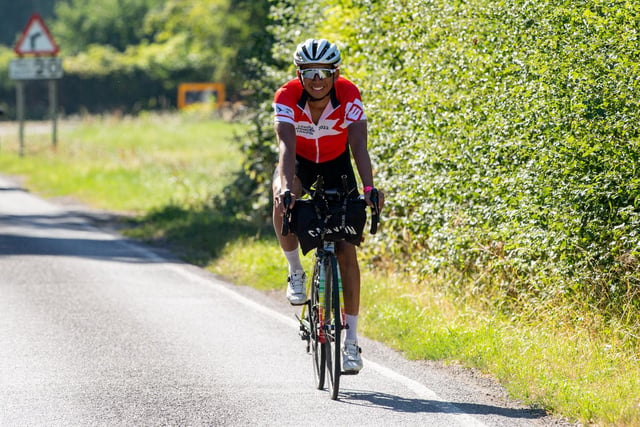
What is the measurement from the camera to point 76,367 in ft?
24.9

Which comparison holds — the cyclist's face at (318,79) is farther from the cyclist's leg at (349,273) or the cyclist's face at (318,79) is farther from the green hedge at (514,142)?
the green hedge at (514,142)

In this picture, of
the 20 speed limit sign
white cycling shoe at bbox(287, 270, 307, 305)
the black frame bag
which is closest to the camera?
the black frame bag

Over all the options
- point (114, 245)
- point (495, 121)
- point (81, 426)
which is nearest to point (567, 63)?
point (495, 121)

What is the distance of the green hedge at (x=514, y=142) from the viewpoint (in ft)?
24.7

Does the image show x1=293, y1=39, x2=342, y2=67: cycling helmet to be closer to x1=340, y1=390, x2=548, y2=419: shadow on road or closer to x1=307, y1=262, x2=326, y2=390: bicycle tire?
x1=307, y1=262, x2=326, y2=390: bicycle tire

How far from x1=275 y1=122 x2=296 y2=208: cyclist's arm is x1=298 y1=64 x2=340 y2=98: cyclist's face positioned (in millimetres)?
264

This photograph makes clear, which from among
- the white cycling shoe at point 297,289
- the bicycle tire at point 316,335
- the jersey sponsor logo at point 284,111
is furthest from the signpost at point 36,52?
the jersey sponsor logo at point 284,111

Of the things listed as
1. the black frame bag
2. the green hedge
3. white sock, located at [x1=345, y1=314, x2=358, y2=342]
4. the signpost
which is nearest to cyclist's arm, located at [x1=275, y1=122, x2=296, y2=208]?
the black frame bag

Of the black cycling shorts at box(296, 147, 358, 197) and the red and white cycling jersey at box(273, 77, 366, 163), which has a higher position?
the red and white cycling jersey at box(273, 77, 366, 163)

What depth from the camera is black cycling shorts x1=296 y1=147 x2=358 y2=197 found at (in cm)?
700

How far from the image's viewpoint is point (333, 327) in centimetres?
670

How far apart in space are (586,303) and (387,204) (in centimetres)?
352

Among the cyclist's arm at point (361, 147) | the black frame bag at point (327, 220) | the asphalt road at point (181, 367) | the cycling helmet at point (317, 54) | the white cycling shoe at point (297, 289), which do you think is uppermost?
the cycling helmet at point (317, 54)

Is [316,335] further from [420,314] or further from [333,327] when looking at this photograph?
[420,314]
